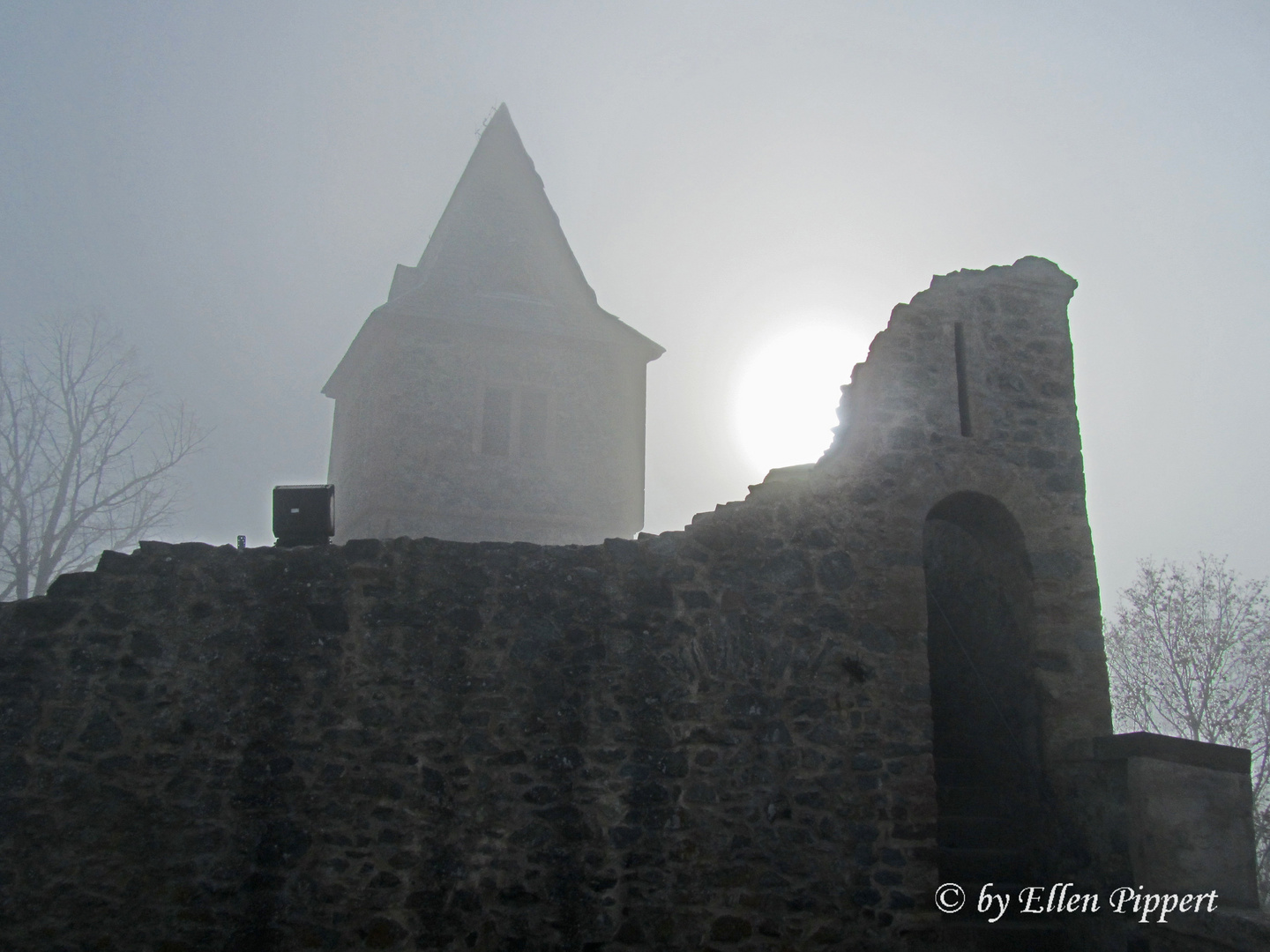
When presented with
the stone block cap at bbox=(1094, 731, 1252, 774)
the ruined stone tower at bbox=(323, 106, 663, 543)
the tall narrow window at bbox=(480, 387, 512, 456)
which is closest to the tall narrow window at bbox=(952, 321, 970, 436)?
the stone block cap at bbox=(1094, 731, 1252, 774)

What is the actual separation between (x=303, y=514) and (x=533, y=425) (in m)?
13.1

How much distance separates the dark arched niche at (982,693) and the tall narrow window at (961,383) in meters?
0.57

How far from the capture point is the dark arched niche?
6953mm

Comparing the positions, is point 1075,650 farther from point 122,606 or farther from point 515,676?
point 122,606

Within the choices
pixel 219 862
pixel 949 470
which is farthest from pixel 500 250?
pixel 219 862

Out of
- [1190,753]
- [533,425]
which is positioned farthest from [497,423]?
[1190,753]

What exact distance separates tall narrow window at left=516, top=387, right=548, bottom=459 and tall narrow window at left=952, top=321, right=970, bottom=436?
Result: 13.8m

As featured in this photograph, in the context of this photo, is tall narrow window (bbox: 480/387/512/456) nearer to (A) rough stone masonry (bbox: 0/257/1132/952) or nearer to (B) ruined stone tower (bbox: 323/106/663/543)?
(B) ruined stone tower (bbox: 323/106/663/543)

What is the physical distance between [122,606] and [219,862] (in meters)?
1.61

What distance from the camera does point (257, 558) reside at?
589 cm

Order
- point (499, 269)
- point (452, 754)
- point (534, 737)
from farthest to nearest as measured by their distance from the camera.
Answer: point (499, 269)
point (534, 737)
point (452, 754)

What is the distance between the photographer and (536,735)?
5.81 meters

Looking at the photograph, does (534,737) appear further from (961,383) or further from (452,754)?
(961,383)

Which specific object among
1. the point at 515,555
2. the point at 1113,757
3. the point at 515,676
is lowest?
the point at 1113,757
